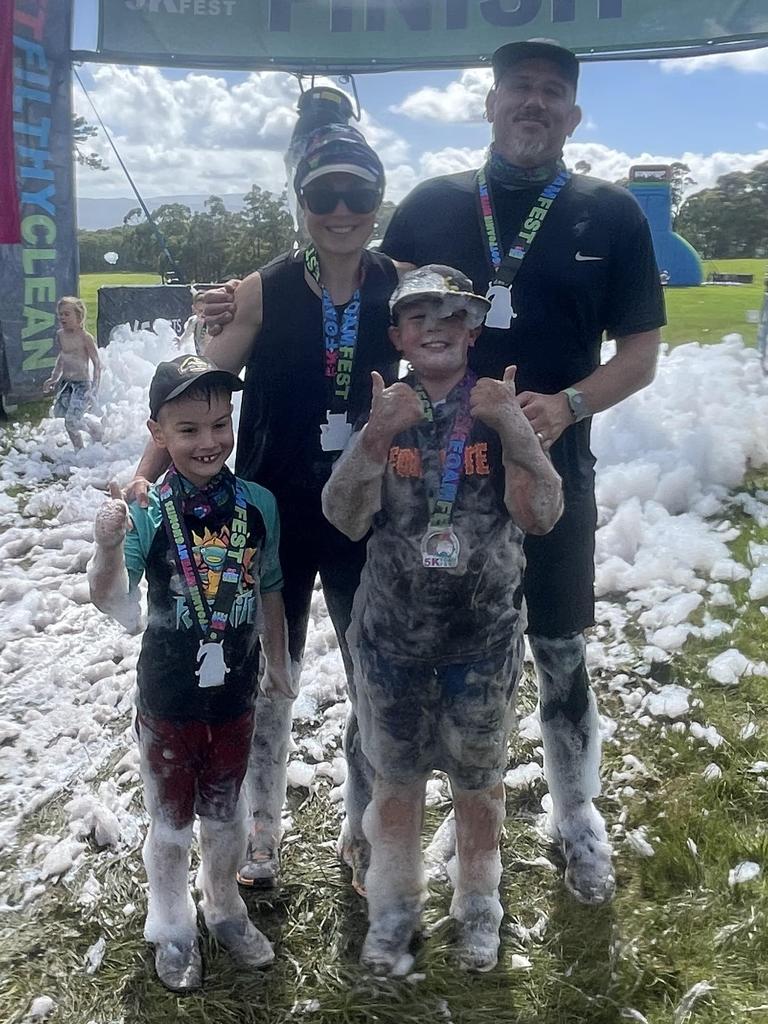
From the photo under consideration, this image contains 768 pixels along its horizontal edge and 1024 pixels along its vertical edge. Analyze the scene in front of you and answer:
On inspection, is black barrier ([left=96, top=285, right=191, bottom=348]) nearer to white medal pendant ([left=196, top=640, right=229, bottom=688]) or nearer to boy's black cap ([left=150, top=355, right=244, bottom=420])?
boy's black cap ([left=150, top=355, right=244, bottom=420])

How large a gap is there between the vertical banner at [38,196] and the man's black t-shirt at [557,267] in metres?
11.2

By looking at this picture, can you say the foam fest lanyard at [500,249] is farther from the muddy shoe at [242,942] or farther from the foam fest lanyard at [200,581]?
the muddy shoe at [242,942]

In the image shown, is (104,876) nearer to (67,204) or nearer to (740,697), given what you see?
(740,697)

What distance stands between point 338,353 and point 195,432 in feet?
1.66

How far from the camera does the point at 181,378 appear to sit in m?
2.29

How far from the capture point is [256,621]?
2.50 metres

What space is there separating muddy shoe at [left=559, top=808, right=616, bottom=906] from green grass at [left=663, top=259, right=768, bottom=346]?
1137cm

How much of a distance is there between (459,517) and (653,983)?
1.67 meters

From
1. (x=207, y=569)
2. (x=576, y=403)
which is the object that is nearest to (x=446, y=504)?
(x=576, y=403)

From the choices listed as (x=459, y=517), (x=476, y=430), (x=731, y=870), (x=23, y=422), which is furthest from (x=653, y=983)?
(x=23, y=422)

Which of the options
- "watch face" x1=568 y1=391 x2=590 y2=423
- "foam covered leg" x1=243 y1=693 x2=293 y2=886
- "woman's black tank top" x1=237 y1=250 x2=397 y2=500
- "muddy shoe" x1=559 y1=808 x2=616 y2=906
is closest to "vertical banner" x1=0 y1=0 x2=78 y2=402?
"foam covered leg" x1=243 y1=693 x2=293 y2=886

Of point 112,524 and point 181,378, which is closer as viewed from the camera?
point 112,524

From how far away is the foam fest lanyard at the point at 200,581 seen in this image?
233 cm

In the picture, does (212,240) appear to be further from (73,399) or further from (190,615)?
(190,615)
